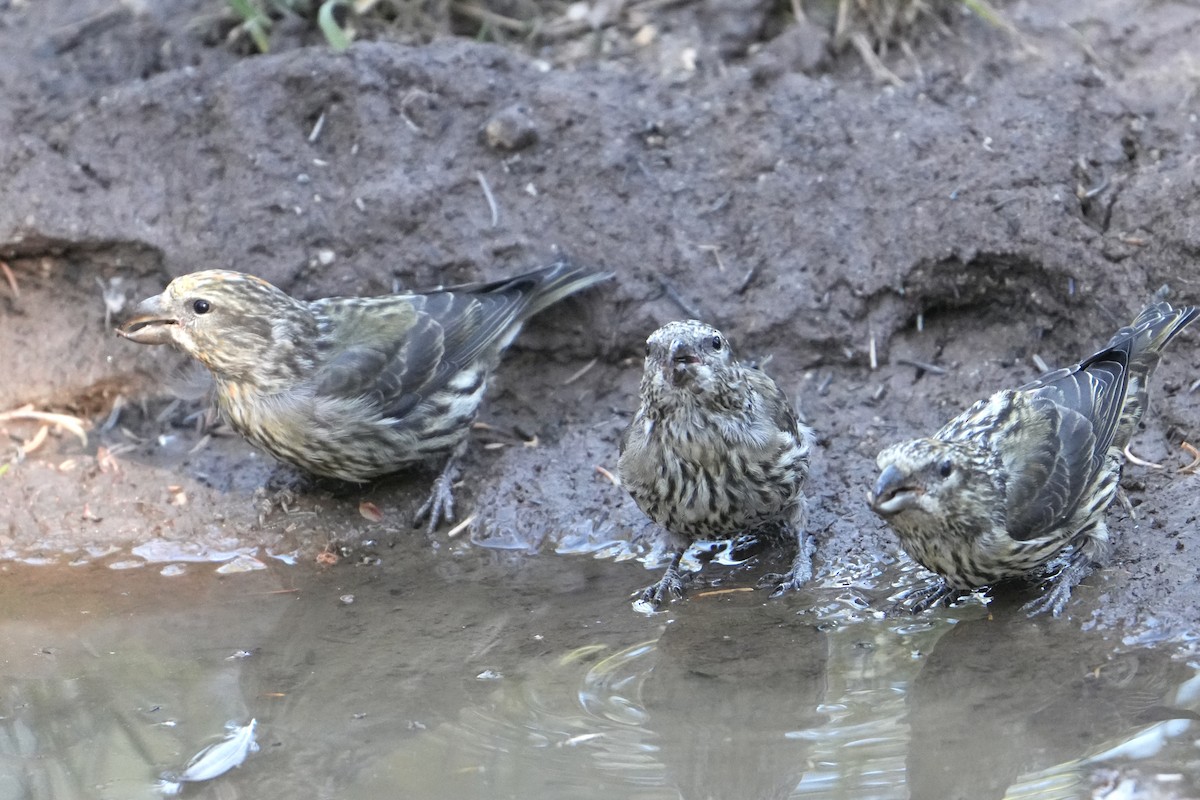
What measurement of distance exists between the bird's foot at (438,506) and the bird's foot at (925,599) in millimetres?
2518

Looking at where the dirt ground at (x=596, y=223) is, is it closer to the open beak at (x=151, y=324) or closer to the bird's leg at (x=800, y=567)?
the bird's leg at (x=800, y=567)

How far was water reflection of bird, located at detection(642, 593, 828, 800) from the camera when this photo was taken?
4.80 meters

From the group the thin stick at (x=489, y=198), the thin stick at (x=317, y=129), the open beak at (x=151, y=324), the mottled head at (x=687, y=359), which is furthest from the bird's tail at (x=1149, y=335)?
the thin stick at (x=317, y=129)

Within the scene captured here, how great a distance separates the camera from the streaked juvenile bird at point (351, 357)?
7008 mm

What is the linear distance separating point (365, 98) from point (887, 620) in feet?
15.3

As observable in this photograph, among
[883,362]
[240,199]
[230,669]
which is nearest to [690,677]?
[230,669]

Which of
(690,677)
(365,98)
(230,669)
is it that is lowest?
(230,669)

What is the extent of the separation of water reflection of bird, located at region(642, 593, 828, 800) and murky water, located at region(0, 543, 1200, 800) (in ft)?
0.04

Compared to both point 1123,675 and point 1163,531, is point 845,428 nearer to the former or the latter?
point 1163,531

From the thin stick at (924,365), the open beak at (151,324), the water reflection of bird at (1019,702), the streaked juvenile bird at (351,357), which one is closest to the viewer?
the water reflection of bird at (1019,702)

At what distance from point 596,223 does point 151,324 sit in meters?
2.65

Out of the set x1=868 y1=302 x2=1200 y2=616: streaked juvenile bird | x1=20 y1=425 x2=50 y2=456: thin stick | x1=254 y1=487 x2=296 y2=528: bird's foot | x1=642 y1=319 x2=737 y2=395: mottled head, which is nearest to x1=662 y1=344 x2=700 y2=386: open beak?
x1=642 y1=319 x2=737 y2=395: mottled head

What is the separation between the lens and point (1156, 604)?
216 inches

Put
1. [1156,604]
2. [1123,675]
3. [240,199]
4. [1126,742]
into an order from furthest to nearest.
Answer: [240,199]
[1156,604]
[1123,675]
[1126,742]
